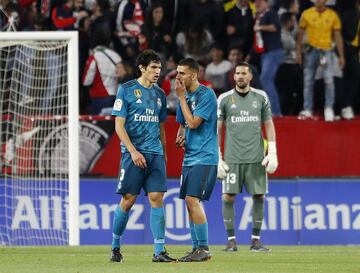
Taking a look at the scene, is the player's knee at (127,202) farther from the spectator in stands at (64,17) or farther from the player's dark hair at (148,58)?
the spectator in stands at (64,17)

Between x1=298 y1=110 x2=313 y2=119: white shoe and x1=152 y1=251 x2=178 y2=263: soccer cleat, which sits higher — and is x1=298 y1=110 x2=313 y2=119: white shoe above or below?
above

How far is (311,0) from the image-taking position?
19.6 m

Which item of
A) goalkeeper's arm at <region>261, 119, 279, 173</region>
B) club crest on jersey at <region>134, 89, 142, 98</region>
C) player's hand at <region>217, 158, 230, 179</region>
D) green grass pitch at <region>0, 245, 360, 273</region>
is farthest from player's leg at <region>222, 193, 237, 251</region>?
club crest on jersey at <region>134, 89, 142, 98</region>

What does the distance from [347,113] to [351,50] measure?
121 cm

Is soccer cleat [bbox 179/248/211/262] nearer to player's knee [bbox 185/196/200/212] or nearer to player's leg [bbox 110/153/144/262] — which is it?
player's knee [bbox 185/196/200/212]

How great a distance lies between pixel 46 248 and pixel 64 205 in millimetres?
2869

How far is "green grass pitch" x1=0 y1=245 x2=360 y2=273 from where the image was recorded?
35.9ft

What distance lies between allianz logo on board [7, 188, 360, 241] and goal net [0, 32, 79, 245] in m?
0.02

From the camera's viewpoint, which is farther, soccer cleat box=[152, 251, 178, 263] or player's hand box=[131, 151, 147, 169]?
soccer cleat box=[152, 251, 178, 263]

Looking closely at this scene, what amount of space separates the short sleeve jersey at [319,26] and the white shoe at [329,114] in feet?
3.46

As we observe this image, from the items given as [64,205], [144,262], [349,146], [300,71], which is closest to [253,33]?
[300,71]

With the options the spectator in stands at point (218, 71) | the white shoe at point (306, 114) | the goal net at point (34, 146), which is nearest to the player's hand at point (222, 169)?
the goal net at point (34, 146)

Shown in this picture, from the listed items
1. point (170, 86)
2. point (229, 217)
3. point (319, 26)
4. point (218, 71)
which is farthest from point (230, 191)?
point (319, 26)

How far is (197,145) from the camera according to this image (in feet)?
39.6
